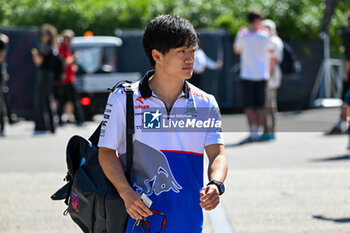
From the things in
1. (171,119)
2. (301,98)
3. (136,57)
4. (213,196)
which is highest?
(171,119)

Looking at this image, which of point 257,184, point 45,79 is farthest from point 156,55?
point 45,79

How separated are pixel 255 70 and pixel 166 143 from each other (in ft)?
30.4

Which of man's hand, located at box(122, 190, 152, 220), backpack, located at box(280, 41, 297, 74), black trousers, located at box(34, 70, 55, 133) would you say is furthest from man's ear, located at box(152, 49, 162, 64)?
black trousers, located at box(34, 70, 55, 133)

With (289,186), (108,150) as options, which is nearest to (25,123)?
(289,186)

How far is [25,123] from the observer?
57.6 feet

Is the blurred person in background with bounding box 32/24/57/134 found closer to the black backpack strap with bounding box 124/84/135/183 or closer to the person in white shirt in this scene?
the person in white shirt

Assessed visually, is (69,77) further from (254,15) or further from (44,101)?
(254,15)

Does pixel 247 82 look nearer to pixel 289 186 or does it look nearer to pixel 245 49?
pixel 245 49

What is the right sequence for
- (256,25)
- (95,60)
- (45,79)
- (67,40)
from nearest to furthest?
(256,25), (45,79), (67,40), (95,60)

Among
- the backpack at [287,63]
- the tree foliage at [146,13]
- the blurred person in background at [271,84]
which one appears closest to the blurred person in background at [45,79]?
the blurred person in background at [271,84]

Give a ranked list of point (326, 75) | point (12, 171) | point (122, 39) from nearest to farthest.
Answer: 1. point (12, 171)
2. point (122, 39)
3. point (326, 75)

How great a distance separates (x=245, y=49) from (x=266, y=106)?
3.24 ft

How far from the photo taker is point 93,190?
3.49 meters

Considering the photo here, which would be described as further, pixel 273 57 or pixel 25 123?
pixel 25 123
